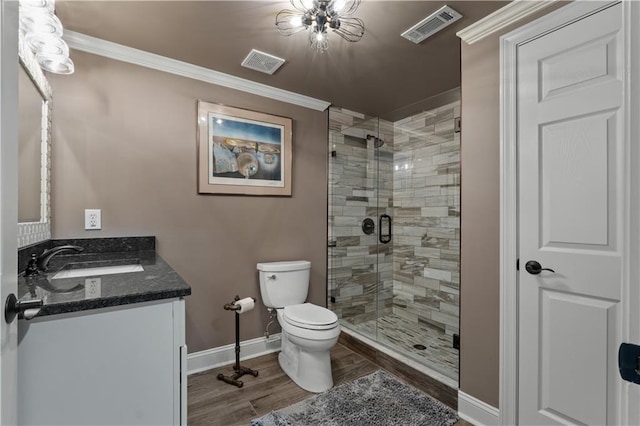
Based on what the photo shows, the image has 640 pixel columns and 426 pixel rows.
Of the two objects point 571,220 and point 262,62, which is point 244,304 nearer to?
point 262,62

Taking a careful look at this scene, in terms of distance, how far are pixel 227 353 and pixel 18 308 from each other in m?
1.85

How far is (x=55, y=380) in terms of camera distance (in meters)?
0.89

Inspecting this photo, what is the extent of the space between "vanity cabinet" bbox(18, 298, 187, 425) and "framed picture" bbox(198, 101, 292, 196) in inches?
55.1

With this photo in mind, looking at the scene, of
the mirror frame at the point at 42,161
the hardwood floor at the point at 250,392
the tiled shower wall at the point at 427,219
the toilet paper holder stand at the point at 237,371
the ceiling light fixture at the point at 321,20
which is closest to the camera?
the mirror frame at the point at 42,161

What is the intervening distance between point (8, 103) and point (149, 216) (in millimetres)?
1498

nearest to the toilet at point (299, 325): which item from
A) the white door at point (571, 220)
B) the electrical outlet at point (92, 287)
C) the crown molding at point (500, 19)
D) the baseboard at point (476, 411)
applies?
the baseboard at point (476, 411)

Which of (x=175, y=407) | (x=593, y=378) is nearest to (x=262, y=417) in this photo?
(x=175, y=407)

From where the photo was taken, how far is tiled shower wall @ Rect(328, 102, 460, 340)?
281 centimetres

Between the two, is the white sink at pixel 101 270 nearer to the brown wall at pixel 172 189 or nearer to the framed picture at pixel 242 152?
the brown wall at pixel 172 189

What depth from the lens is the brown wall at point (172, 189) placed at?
186 cm

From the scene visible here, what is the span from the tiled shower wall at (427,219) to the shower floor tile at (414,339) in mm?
100

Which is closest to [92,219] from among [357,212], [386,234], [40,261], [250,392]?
[40,261]

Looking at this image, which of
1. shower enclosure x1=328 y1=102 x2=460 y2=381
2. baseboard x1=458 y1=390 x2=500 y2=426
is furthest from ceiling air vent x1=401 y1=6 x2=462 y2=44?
baseboard x1=458 y1=390 x2=500 y2=426

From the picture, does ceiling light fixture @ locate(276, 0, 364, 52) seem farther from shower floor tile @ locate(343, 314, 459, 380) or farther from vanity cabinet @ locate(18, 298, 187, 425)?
shower floor tile @ locate(343, 314, 459, 380)
